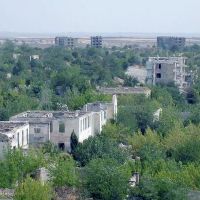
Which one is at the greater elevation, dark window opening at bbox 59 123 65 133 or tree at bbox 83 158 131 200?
tree at bbox 83 158 131 200

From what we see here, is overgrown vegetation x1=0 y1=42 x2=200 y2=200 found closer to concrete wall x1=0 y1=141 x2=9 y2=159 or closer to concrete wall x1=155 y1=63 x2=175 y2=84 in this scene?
concrete wall x1=0 y1=141 x2=9 y2=159

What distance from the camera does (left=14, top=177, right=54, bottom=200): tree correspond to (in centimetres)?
1836

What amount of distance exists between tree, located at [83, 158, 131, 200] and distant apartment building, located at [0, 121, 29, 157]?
4857mm

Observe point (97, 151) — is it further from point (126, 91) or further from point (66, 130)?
point (126, 91)

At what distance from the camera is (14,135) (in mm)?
24938

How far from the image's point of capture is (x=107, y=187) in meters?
19.5

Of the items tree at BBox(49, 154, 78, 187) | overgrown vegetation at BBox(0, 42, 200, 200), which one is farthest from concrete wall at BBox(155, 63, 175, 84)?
tree at BBox(49, 154, 78, 187)

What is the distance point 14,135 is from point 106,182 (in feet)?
20.0

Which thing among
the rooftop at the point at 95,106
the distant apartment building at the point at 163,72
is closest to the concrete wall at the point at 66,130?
the rooftop at the point at 95,106

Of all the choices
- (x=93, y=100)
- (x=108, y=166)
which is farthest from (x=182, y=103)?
(x=108, y=166)

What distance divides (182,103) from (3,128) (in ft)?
53.3

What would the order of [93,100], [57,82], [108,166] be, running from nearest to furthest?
[108,166] < [93,100] < [57,82]

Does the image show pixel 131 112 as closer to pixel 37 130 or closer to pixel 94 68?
pixel 37 130

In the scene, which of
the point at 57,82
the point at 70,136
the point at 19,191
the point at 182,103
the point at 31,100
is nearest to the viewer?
the point at 19,191
